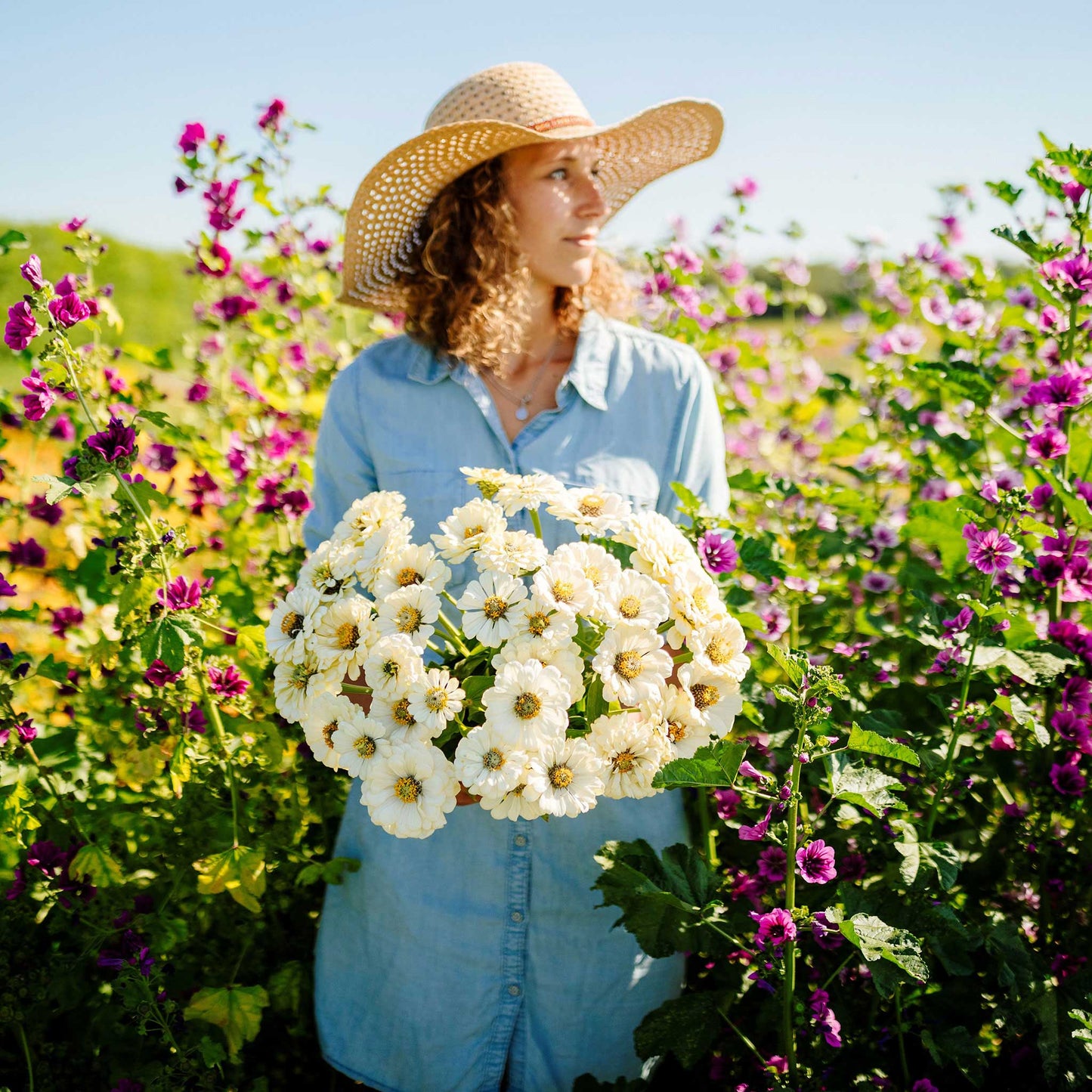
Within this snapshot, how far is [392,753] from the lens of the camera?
41.9 inches

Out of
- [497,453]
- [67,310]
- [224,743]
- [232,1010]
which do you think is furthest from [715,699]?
[67,310]

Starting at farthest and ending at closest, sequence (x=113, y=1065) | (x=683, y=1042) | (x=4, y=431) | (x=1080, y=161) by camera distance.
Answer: (x=4, y=431) → (x=113, y=1065) → (x=1080, y=161) → (x=683, y=1042)

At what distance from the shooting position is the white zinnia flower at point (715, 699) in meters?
1.12

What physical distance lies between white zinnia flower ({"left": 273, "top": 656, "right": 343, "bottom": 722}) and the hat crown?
1.14 m

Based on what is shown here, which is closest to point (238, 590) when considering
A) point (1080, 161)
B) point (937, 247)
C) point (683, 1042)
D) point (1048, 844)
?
point (683, 1042)

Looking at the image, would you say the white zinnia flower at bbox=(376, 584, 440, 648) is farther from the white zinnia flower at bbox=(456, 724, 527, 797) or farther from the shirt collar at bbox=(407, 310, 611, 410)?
the shirt collar at bbox=(407, 310, 611, 410)

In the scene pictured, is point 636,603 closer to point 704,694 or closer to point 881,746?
point 704,694

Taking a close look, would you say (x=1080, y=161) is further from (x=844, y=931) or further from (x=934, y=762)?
(x=844, y=931)

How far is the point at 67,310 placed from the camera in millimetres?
1449

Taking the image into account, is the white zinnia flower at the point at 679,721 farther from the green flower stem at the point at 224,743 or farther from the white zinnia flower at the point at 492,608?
the green flower stem at the point at 224,743

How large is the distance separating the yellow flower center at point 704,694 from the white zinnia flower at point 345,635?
40 cm

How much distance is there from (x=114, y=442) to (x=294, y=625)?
463 millimetres

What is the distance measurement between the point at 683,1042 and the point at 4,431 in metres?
2.72

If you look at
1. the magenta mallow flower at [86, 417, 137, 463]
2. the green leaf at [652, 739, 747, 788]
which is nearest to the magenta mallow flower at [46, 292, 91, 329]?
the magenta mallow flower at [86, 417, 137, 463]
